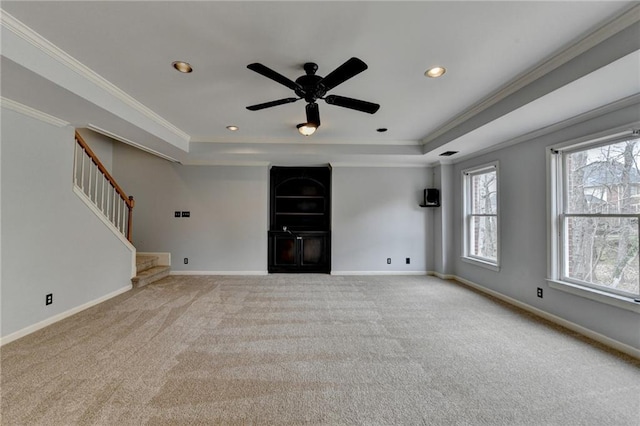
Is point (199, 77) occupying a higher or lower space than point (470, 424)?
higher

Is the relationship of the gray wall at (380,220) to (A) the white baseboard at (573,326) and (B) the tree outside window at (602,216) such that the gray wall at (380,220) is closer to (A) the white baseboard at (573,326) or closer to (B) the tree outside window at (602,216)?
(A) the white baseboard at (573,326)

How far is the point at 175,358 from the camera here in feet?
7.43

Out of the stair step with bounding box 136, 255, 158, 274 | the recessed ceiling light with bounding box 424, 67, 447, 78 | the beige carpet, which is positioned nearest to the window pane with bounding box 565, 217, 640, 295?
the beige carpet

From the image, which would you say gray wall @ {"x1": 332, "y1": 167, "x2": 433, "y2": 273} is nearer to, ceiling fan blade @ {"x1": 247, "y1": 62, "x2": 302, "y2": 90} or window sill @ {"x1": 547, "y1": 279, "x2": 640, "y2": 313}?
window sill @ {"x1": 547, "y1": 279, "x2": 640, "y2": 313}

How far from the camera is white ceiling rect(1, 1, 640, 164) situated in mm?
1700

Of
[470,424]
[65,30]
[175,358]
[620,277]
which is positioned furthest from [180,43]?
[620,277]

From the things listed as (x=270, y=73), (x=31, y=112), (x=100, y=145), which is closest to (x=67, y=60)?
(x=31, y=112)

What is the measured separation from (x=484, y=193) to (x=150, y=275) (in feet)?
19.8

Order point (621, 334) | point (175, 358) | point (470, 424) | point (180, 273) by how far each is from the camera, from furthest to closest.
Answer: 1. point (180, 273)
2. point (621, 334)
3. point (175, 358)
4. point (470, 424)

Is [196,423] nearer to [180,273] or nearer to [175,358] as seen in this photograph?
[175,358]

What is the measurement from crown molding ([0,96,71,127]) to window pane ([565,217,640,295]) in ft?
19.8

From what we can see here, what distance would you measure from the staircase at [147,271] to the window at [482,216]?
5.72 meters

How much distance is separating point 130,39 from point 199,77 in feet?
2.02

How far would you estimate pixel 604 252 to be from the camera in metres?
2.70
